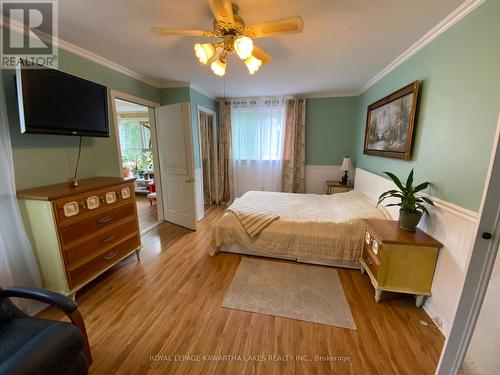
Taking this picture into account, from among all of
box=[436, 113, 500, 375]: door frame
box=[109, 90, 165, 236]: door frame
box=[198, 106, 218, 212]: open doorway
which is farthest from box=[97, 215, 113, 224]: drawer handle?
box=[436, 113, 500, 375]: door frame

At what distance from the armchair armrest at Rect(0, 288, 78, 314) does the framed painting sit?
301cm

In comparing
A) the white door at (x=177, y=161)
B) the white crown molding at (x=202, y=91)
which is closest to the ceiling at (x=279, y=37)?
the white crown molding at (x=202, y=91)

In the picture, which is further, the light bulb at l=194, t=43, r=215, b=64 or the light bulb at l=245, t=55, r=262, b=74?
the light bulb at l=245, t=55, r=262, b=74

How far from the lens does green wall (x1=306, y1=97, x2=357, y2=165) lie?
429cm

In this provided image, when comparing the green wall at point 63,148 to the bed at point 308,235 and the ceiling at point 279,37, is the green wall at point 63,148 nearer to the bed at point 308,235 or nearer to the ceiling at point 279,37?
the ceiling at point 279,37

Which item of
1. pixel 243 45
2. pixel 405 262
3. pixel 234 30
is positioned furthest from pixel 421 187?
pixel 234 30

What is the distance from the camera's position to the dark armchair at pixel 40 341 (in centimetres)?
93

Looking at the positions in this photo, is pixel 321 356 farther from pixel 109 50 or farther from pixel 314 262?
pixel 109 50

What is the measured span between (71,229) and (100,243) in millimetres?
331

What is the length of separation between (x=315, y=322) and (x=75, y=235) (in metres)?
2.14

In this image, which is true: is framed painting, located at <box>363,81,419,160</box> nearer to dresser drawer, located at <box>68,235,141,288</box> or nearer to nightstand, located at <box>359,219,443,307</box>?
nightstand, located at <box>359,219,443,307</box>

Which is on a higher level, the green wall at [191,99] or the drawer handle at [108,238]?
the green wall at [191,99]

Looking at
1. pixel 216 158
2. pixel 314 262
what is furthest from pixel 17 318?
pixel 216 158

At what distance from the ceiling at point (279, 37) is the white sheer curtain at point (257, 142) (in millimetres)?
1415
